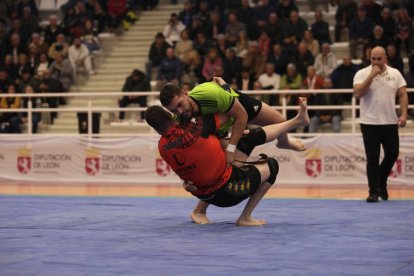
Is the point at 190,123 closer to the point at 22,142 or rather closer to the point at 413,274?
the point at 413,274

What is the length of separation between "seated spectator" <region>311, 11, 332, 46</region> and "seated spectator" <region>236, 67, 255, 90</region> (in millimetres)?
1893

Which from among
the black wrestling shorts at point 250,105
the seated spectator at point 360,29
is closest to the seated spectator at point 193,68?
the seated spectator at point 360,29

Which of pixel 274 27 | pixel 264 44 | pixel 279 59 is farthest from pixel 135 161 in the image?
pixel 274 27

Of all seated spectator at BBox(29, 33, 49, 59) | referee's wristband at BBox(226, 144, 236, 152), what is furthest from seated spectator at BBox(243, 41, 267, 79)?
referee's wristband at BBox(226, 144, 236, 152)

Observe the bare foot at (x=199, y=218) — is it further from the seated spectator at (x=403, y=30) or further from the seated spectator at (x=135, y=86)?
the seated spectator at (x=403, y=30)

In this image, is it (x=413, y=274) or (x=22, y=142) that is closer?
(x=413, y=274)

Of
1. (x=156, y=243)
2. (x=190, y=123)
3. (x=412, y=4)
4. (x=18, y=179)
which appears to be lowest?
(x=18, y=179)

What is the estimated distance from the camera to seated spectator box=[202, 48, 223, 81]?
18141 millimetres

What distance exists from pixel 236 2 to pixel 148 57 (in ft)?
8.12

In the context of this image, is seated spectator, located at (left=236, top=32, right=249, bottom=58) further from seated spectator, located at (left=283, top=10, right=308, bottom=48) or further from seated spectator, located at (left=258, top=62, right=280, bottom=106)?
seated spectator, located at (left=258, top=62, right=280, bottom=106)

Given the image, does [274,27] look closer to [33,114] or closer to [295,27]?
[295,27]

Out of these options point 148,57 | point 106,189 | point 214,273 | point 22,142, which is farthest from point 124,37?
point 214,273

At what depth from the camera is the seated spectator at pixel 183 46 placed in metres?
19.4

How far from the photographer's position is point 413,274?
5254 mm
